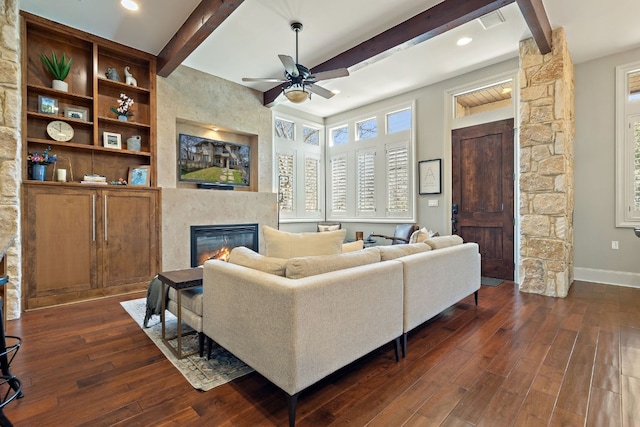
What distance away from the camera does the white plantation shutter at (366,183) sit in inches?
247

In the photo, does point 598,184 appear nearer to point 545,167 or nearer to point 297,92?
point 545,167

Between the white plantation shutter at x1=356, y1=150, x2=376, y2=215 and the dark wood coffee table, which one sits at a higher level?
the white plantation shutter at x1=356, y1=150, x2=376, y2=215

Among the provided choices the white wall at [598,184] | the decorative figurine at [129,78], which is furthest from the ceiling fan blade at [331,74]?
the white wall at [598,184]

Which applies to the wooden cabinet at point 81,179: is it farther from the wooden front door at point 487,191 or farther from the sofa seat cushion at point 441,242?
the wooden front door at point 487,191

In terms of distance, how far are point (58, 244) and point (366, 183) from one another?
4974 mm

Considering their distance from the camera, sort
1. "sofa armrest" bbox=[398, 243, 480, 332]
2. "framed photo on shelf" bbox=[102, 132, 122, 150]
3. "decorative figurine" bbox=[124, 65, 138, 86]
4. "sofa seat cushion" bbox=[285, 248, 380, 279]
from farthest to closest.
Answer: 1. "decorative figurine" bbox=[124, 65, 138, 86]
2. "framed photo on shelf" bbox=[102, 132, 122, 150]
3. "sofa armrest" bbox=[398, 243, 480, 332]
4. "sofa seat cushion" bbox=[285, 248, 380, 279]

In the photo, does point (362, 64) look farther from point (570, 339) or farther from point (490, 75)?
point (570, 339)

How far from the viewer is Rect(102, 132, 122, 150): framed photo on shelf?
13.2 feet

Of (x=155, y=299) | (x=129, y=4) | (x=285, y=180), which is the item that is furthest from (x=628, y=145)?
(x=129, y=4)

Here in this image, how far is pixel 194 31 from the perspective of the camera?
333 centimetres

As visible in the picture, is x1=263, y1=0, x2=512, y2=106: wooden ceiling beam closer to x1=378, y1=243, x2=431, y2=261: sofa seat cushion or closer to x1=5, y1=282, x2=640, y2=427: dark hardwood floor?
x1=378, y1=243, x2=431, y2=261: sofa seat cushion

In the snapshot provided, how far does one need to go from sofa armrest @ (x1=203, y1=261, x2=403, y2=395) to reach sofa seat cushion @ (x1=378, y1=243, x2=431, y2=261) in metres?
0.14

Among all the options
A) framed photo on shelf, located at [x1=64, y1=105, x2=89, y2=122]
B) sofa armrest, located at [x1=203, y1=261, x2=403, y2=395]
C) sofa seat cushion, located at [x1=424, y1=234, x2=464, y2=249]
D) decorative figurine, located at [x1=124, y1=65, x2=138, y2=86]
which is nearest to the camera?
sofa armrest, located at [x1=203, y1=261, x2=403, y2=395]

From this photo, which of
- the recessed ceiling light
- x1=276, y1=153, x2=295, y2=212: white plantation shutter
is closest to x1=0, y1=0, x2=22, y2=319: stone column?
the recessed ceiling light
